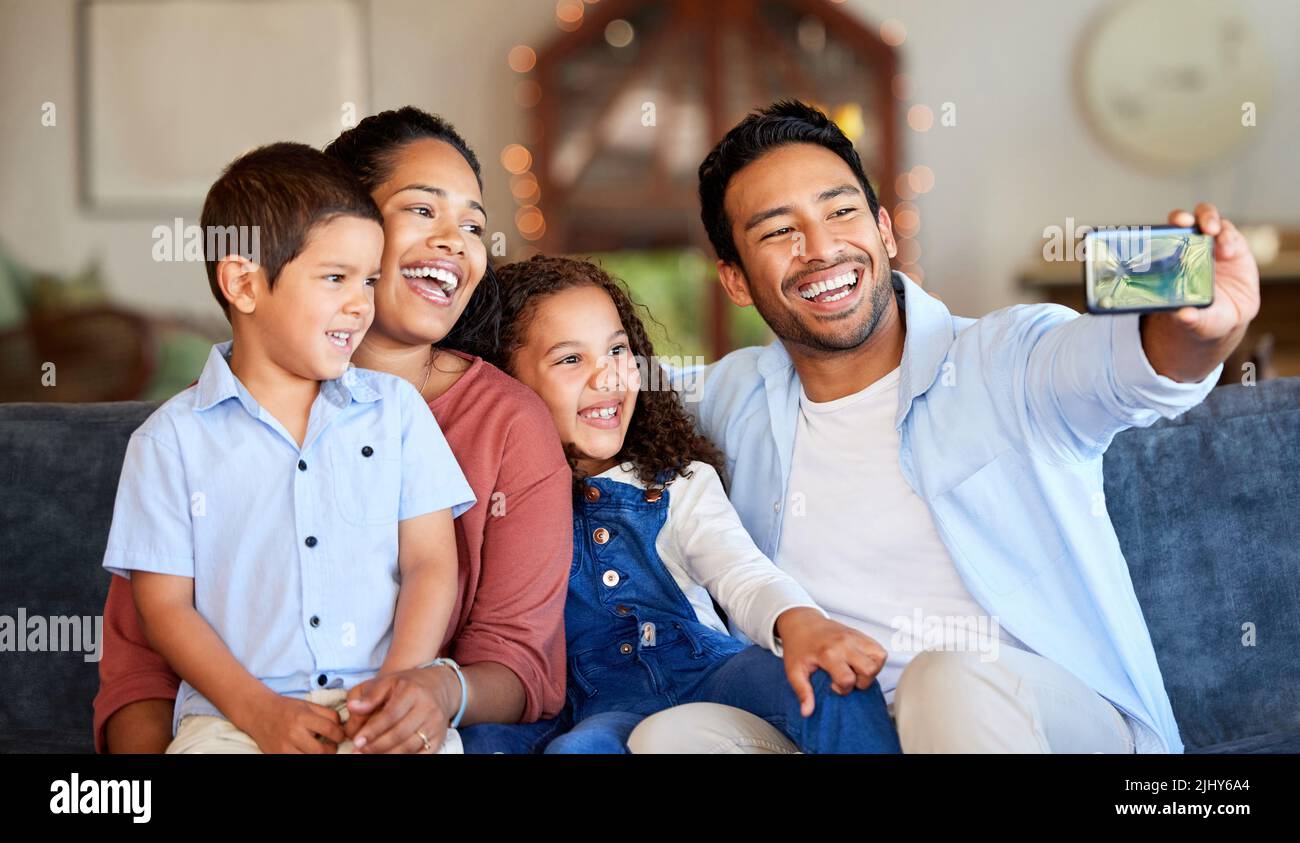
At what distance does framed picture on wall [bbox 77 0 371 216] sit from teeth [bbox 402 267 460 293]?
3958 mm

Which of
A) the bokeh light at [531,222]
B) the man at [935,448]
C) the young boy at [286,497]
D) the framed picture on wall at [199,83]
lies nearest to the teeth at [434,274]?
the young boy at [286,497]

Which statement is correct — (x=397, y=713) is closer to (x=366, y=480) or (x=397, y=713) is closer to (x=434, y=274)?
(x=366, y=480)

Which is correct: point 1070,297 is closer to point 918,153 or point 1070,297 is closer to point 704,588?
point 918,153

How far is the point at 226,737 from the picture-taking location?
1237mm

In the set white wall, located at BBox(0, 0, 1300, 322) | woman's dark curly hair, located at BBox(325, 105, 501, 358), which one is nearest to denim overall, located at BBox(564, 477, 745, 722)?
woman's dark curly hair, located at BBox(325, 105, 501, 358)

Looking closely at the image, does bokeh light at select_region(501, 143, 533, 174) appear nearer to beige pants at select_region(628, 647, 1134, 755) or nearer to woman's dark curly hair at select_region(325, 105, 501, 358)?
woman's dark curly hair at select_region(325, 105, 501, 358)

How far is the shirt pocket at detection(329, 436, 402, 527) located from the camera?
1343 millimetres

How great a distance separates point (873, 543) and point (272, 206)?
86 cm

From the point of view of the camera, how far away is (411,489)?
1382mm

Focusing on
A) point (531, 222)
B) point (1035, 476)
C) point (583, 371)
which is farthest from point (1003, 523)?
point (531, 222)

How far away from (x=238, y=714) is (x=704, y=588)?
0.66 metres

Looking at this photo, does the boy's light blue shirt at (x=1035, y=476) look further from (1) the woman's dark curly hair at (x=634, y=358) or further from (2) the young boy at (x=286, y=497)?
(2) the young boy at (x=286, y=497)
